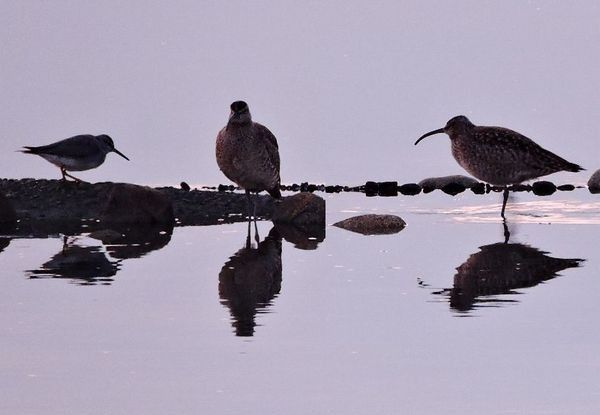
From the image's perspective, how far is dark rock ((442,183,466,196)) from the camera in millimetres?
33719

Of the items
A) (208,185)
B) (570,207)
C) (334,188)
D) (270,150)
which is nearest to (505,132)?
(570,207)

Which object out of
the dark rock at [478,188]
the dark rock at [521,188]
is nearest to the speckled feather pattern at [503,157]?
the dark rock at [478,188]

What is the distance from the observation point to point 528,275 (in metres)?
18.1

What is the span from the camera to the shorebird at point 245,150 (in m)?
24.9

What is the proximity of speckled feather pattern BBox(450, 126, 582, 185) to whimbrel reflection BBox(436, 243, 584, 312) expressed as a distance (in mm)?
5488

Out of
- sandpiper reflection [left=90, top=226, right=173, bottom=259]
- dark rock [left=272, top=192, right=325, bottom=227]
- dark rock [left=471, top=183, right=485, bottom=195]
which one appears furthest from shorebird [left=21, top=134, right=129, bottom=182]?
dark rock [left=471, top=183, right=485, bottom=195]

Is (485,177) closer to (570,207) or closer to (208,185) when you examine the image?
(570,207)

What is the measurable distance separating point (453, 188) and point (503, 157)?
23.5 ft

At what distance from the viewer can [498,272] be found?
18.4 metres

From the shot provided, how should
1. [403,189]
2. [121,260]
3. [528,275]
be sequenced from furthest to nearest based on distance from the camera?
1. [403,189]
2. [121,260]
3. [528,275]

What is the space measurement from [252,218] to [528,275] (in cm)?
1029

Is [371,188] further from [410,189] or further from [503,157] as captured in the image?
[503,157]

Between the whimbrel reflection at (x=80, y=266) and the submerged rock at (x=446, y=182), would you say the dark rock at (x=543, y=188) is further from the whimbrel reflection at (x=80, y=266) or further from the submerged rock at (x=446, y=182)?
the whimbrel reflection at (x=80, y=266)

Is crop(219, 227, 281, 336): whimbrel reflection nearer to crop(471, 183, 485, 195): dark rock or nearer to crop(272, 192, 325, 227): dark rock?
crop(272, 192, 325, 227): dark rock
